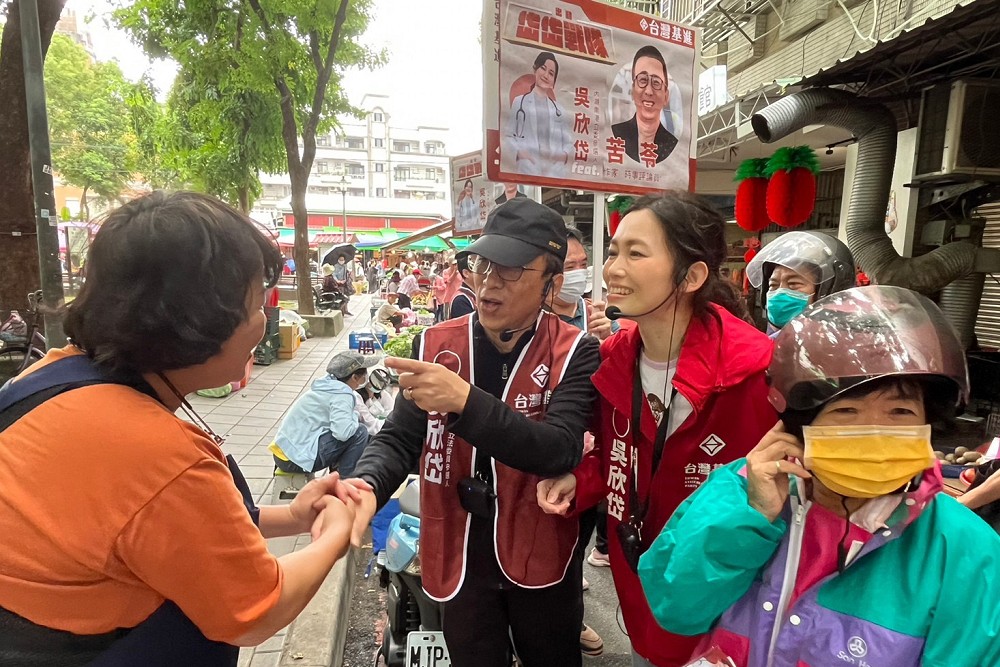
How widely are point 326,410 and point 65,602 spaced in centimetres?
356

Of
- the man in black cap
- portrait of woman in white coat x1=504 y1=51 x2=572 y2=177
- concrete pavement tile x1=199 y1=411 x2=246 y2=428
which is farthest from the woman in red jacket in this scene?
concrete pavement tile x1=199 y1=411 x2=246 y2=428

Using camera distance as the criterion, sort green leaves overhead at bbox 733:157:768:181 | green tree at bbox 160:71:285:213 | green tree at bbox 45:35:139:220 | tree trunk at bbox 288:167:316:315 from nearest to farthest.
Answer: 1. green leaves overhead at bbox 733:157:768:181
2. tree trunk at bbox 288:167:316:315
3. green tree at bbox 160:71:285:213
4. green tree at bbox 45:35:139:220

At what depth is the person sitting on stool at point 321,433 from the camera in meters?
4.41

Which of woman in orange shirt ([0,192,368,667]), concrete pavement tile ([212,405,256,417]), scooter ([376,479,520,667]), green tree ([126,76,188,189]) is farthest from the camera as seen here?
green tree ([126,76,188,189])

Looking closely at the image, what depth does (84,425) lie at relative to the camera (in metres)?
0.97

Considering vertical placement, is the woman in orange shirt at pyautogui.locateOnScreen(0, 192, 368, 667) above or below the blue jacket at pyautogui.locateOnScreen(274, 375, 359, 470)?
above

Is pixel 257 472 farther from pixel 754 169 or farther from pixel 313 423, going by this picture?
pixel 754 169

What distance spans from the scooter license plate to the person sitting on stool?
221 centimetres

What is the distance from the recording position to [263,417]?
7203 mm

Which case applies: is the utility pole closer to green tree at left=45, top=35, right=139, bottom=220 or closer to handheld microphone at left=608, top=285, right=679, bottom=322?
handheld microphone at left=608, top=285, right=679, bottom=322

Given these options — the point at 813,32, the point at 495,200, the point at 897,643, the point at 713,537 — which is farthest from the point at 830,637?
the point at 813,32

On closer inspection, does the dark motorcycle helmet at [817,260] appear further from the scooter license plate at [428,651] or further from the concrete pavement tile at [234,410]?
the concrete pavement tile at [234,410]

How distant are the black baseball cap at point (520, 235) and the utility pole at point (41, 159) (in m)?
4.09

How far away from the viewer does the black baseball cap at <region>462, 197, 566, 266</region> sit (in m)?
1.76
